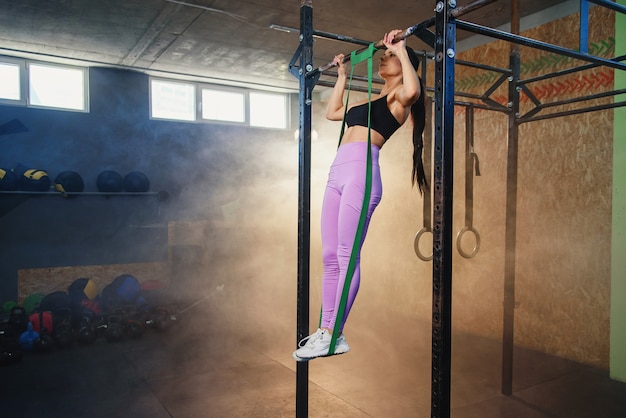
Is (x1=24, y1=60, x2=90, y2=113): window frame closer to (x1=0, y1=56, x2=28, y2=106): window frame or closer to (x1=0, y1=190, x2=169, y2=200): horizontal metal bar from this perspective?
(x1=0, y1=56, x2=28, y2=106): window frame

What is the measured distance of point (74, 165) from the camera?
5.81 meters

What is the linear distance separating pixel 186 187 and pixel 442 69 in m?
5.51

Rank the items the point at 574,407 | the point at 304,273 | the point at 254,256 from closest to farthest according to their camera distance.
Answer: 1. the point at 304,273
2. the point at 574,407
3. the point at 254,256

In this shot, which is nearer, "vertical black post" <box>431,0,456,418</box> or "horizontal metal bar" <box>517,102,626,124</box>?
"vertical black post" <box>431,0,456,418</box>

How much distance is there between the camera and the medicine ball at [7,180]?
504cm

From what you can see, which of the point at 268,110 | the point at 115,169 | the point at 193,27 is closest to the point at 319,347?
the point at 193,27

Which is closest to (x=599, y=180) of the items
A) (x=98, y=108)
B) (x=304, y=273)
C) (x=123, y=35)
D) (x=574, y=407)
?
(x=574, y=407)

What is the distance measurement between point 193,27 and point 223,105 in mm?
2368

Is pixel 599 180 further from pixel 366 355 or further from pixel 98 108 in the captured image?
pixel 98 108

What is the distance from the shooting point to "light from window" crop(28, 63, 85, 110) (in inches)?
223

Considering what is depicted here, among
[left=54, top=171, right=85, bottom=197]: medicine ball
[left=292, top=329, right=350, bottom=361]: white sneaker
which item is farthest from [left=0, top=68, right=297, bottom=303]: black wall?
[left=292, top=329, right=350, bottom=361]: white sneaker

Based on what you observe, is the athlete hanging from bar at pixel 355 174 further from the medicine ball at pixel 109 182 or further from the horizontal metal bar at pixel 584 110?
the medicine ball at pixel 109 182

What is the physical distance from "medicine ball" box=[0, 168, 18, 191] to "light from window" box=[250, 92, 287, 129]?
3.13m

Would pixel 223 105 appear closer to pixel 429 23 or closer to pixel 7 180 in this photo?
pixel 7 180
